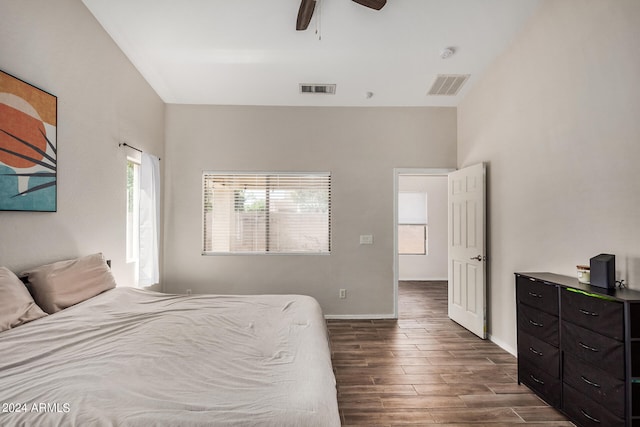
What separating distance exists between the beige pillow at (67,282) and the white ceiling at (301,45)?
2.21 m

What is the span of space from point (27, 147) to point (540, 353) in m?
3.96

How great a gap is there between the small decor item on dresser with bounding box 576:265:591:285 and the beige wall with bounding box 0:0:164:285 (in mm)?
3843

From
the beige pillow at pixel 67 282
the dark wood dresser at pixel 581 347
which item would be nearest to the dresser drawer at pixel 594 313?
the dark wood dresser at pixel 581 347

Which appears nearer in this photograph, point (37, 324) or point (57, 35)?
point (37, 324)

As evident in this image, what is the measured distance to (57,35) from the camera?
237 centimetres

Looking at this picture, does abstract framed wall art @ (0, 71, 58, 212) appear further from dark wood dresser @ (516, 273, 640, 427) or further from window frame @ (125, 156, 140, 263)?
dark wood dresser @ (516, 273, 640, 427)

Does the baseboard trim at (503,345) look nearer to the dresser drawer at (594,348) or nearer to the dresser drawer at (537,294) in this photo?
the dresser drawer at (537,294)

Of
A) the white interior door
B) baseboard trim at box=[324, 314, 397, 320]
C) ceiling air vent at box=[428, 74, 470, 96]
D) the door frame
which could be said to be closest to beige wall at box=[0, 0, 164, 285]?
baseboard trim at box=[324, 314, 397, 320]

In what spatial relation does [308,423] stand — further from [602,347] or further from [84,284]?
[84,284]

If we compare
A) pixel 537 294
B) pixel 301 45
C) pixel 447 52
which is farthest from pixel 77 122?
pixel 537 294

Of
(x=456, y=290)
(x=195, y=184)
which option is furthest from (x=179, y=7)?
(x=456, y=290)

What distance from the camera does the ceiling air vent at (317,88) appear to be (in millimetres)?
3943

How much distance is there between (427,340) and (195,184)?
3563mm

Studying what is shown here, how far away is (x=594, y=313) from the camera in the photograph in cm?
191
